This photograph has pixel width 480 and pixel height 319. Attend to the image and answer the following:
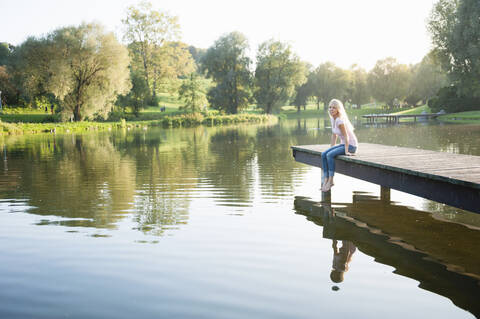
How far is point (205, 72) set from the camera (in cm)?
7025

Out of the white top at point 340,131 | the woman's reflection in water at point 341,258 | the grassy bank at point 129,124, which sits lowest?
the woman's reflection in water at point 341,258

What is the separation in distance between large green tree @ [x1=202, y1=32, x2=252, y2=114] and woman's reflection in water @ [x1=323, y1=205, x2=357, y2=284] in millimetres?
61554

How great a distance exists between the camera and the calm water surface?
414 centimetres

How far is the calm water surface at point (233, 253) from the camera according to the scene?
13.6 ft

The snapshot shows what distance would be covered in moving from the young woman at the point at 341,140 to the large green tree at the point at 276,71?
60.7m

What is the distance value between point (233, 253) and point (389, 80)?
86.8m

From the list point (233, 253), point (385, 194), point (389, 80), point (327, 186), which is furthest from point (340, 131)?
point (389, 80)

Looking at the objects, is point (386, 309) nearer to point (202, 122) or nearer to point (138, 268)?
point (138, 268)

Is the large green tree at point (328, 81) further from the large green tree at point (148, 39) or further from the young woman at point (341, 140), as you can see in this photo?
the young woman at point (341, 140)

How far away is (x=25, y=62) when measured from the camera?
46.5 m

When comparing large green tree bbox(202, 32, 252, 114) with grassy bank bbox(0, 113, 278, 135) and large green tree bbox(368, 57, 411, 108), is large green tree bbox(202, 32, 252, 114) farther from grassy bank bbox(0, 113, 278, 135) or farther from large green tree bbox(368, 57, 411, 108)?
large green tree bbox(368, 57, 411, 108)

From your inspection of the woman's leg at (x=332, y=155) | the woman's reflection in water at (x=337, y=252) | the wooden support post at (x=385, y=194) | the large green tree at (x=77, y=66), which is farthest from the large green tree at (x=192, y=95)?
the woman's reflection in water at (x=337, y=252)

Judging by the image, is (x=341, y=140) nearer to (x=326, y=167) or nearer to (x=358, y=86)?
(x=326, y=167)

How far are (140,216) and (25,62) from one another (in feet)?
152
